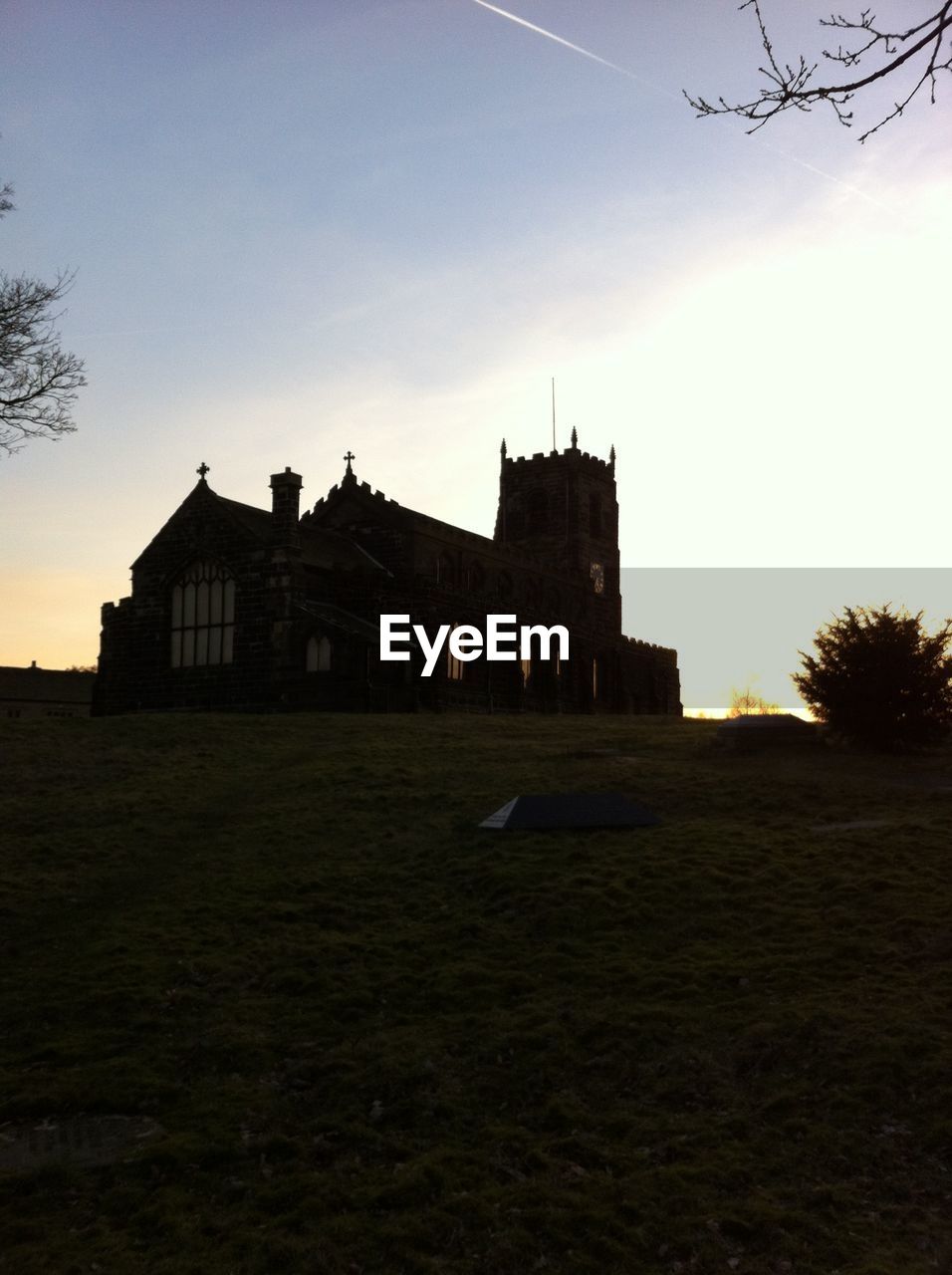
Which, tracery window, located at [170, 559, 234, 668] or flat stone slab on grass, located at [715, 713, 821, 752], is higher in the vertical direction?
tracery window, located at [170, 559, 234, 668]

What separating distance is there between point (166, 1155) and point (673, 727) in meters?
33.1

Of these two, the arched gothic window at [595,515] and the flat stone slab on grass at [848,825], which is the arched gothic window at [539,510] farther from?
the flat stone slab on grass at [848,825]

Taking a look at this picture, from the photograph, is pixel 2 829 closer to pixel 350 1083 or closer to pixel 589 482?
pixel 350 1083

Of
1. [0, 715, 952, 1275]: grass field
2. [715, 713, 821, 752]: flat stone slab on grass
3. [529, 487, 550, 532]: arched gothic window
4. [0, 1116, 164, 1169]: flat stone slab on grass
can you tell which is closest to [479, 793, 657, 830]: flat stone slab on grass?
[0, 715, 952, 1275]: grass field

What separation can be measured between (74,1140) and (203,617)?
43.1 m

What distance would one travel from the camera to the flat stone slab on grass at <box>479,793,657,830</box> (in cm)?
2306

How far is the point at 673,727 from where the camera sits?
140 ft

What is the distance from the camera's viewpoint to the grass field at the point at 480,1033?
1002 cm

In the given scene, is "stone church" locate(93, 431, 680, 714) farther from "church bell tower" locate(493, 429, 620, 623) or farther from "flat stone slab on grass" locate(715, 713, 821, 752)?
"flat stone slab on grass" locate(715, 713, 821, 752)

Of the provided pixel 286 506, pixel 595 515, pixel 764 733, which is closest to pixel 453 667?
pixel 286 506

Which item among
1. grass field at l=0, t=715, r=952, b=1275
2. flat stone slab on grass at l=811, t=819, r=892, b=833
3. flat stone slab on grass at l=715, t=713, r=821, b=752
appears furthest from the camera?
flat stone slab on grass at l=715, t=713, r=821, b=752

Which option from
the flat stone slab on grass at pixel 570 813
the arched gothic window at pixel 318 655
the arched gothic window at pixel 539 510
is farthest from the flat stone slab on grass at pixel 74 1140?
the arched gothic window at pixel 539 510

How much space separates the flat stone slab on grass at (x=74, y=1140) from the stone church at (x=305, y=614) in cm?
3583

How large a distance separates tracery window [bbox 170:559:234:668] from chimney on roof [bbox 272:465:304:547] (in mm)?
3362
